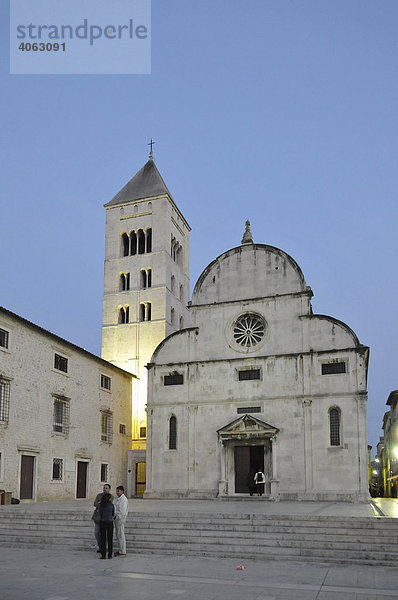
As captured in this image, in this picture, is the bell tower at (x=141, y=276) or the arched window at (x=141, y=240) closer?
the bell tower at (x=141, y=276)

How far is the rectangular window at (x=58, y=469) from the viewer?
32000 millimetres

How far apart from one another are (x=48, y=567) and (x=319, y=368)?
22673 mm

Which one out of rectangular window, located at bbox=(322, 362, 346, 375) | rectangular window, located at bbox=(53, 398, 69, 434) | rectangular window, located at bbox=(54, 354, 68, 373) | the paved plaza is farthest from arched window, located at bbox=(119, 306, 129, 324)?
the paved plaza

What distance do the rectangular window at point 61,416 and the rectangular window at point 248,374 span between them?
1002 cm

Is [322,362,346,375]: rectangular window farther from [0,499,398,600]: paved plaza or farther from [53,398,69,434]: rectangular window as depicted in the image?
[0,499,398,600]: paved plaza

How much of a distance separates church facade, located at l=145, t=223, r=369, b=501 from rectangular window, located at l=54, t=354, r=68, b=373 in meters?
5.91

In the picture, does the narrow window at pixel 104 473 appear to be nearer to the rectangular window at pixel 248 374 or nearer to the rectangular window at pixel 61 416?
the rectangular window at pixel 61 416

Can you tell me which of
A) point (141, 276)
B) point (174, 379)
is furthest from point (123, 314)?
point (174, 379)

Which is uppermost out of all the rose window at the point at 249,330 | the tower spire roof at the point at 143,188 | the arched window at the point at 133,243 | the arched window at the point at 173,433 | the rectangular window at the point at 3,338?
the tower spire roof at the point at 143,188

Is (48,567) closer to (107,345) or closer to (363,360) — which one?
(363,360)

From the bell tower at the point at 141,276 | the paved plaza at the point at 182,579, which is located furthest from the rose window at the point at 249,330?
the paved plaza at the point at 182,579

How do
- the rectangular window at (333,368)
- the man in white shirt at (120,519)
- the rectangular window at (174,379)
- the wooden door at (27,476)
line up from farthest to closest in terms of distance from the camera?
1. the rectangular window at (174,379)
2. the rectangular window at (333,368)
3. the wooden door at (27,476)
4. the man in white shirt at (120,519)

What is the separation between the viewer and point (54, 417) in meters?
32.4

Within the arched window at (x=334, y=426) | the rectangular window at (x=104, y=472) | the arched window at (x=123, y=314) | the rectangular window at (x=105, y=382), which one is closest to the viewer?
the arched window at (x=334, y=426)
